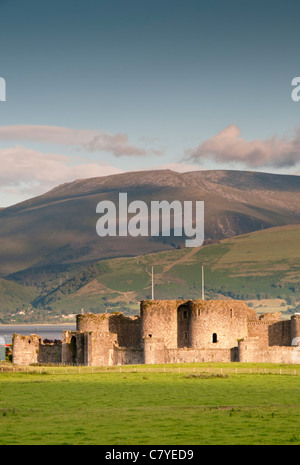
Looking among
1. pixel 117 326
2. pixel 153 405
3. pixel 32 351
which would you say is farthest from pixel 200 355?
pixel 153 405

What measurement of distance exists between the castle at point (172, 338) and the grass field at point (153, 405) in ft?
14.7

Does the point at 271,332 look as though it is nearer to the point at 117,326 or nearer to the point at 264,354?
the point at 264,354

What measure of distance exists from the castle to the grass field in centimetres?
448

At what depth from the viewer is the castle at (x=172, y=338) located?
4166 inches

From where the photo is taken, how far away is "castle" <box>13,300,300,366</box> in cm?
10581

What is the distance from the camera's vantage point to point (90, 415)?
2298 inches

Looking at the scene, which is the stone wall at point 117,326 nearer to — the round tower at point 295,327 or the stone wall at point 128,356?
the stone wall at point 128,356

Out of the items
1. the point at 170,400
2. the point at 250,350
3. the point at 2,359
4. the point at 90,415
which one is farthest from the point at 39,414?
the point at 2,359

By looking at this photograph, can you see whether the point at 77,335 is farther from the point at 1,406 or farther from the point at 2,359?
the point at 1,406

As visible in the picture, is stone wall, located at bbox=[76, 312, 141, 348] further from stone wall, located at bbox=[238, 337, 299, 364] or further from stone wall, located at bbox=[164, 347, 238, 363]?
stone wall, located at bbox=[238, 337, 299, 364]

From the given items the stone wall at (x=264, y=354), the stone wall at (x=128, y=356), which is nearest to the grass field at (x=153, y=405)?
the stone wall at (x=264, y=354)

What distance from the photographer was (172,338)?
110375 mm

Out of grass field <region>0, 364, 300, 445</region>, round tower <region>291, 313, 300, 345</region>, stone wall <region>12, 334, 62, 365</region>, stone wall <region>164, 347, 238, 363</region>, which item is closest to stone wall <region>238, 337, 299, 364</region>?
stone wall <region>164, 347, 238, 363</region>
